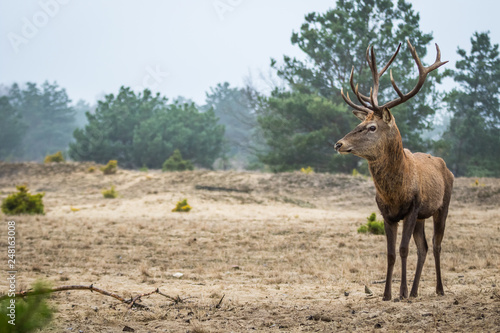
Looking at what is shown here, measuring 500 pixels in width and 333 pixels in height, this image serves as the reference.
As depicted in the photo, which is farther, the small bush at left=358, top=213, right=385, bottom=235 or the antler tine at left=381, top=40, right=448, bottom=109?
the small bush at left=358, top=213, right=385, bottom=235

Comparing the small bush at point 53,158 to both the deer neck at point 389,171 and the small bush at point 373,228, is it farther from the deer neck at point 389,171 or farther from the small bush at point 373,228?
the deer neck at point 389,171

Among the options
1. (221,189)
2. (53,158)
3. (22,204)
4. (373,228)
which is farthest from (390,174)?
(53,158)

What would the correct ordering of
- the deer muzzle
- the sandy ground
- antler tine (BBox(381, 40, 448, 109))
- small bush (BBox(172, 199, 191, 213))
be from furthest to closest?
small bush (BBox(172, 199, 191, 213))
antler tine (BBox(381, 40, 448, 109))
the deer muzzle
the sandy ground

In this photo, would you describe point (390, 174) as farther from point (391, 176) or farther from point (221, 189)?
point (221, 189)

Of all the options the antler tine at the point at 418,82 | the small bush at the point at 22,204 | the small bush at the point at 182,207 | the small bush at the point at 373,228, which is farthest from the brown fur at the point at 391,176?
the small bush at the point at 22,204

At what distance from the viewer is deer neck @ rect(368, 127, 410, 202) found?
5.11 meters

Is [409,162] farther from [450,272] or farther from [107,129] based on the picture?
[107,129]

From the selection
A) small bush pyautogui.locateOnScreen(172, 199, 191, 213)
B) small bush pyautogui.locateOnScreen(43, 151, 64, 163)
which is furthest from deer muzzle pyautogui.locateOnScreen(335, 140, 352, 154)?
small bush pyautogui.locateOnScreen(43, 151, 64, 163)

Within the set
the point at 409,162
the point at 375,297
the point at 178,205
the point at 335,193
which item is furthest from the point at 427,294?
the point at 335,193

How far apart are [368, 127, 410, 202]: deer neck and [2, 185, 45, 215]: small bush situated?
12.3m

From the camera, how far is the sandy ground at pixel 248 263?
4.62 m

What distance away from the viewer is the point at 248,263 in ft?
27.8

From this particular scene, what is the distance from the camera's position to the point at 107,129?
35.3 metres

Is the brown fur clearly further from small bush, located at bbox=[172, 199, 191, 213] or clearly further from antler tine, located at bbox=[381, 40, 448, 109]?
small bush, located at bbox=[172, 199, 191, 213]
